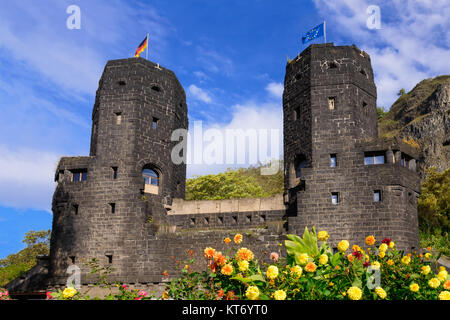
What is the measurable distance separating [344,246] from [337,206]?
1851cm

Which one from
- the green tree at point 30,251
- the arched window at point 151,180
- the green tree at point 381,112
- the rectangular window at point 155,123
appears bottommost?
the green tree at point 30,251

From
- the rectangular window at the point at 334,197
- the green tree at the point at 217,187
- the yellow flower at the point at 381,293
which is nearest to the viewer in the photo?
the yellow flower at the point at 381,293

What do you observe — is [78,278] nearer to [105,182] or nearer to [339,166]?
[105,182]

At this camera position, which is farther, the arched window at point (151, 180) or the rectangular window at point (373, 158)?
the arched window at point (151, 180)

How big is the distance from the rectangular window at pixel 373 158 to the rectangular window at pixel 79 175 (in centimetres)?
1586

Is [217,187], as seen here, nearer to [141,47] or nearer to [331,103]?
[141,47]

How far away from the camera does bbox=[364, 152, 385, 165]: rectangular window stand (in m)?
24.7

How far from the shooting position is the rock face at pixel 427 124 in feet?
188

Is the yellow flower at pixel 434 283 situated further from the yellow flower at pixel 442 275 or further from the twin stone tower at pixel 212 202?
the twin stone tower at pixel 212 202

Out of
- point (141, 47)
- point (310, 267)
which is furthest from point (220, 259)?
point (141, 47)

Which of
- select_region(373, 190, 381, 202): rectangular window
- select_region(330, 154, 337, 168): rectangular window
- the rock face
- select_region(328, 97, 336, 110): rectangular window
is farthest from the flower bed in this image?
the rock face

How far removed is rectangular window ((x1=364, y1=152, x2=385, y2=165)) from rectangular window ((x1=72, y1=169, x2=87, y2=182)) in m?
15.9

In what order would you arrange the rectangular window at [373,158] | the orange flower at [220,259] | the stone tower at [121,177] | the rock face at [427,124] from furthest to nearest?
the rock face at [427,124]
the stone tower at [121,177]
the rectangular window at [373,158]
the orange flower at [220,259]

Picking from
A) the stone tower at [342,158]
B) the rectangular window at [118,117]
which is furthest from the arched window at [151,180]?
the stone tower at [342,158]
